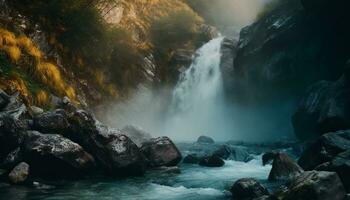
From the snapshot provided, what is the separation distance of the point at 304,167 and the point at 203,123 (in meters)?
26.4

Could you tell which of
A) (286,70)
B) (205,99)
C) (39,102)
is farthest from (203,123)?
(39,102)

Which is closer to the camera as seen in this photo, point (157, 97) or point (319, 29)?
point (319, 29)

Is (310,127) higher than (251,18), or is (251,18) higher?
(251,18)

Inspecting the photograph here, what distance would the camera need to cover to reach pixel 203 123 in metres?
45.9

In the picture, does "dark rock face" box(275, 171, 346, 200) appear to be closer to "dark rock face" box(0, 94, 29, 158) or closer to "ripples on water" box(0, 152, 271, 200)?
"ripples on water" box(0, 152, 271, 200)

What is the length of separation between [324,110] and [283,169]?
29.1 ft

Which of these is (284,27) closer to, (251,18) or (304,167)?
(304,167)

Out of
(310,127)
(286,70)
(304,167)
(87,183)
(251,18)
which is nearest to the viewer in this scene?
(87,183)

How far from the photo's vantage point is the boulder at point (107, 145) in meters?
20.0

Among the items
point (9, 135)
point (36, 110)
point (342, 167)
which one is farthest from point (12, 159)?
point (342, 167)

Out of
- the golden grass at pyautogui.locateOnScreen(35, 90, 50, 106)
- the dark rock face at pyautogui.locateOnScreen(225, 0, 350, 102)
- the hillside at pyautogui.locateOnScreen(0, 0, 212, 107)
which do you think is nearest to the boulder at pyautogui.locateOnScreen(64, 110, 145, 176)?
the hillside at pyautogui.locateOnScreen(0, 0, 212, 107)

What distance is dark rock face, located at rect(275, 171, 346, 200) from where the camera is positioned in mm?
12711

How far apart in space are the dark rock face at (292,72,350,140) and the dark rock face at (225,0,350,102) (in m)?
4.29

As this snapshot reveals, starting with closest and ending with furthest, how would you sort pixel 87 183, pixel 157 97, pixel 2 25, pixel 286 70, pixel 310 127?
pixel 87 183 < pixel 2 25 < pixel 310 127 < pixel 286 70 < pixel 157 97
